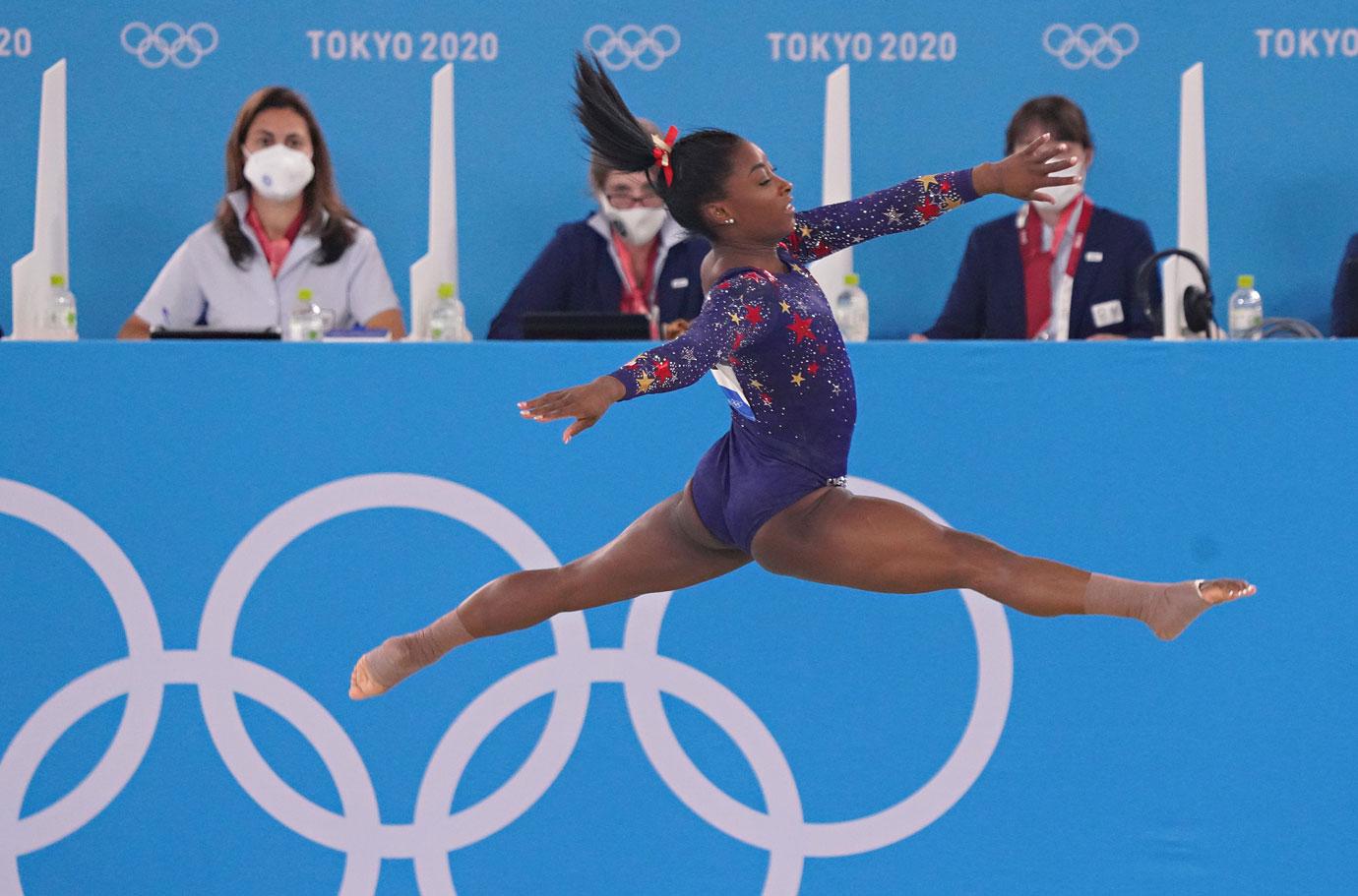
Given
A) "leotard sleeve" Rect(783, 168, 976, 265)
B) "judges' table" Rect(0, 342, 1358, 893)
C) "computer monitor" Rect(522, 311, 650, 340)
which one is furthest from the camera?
"computer monitor" Rect(522, 311, 650, 340)

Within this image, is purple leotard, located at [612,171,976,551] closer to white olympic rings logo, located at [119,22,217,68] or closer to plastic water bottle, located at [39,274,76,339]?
plastic water bottle, located at [39,274,76,339]

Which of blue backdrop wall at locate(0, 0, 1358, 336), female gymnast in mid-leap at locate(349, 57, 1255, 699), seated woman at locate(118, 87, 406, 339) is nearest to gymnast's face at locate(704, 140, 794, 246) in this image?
female gymnast in mid-leap at locate(349, 57, 1255, 699)

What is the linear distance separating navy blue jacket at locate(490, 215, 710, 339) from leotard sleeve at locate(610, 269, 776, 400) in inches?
99.0

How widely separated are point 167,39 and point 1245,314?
4.31m

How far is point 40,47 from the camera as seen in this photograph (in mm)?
6898

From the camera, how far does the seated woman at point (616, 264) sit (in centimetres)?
600

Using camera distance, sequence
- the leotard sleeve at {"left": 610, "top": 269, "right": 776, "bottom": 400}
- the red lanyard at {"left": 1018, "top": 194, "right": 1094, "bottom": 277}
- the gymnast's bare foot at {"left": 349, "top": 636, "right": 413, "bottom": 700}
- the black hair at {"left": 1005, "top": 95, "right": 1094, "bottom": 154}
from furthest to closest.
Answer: the red lanyard at {"left": 1018, "top": 194, "right": 1094, "bottom": 277}, the black hair at {"left": 1005, "top": 95, "right": 1094, "bottom": 154}, the gymnast's bare foot at {"left": 349, "top": 636, "right": 413, "bottom": 700}, the leotard sleeve at {"left": 610, "top": 269, "right": 776, "bottom": 400}

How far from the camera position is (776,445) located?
3535 millimetres

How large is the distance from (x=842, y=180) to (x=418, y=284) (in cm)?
148

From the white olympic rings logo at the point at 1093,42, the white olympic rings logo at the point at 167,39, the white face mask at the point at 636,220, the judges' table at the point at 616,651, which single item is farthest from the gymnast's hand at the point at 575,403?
the white olympic rings logo at the point at 167,39

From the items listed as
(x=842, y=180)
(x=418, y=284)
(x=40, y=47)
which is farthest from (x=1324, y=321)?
(x=40, y=47)

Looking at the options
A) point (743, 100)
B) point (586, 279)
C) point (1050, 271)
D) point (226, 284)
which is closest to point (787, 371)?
point (586, 279)

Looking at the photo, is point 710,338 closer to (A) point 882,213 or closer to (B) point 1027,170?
(A) point 882,213

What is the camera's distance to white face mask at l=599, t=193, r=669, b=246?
6059 millimetres
